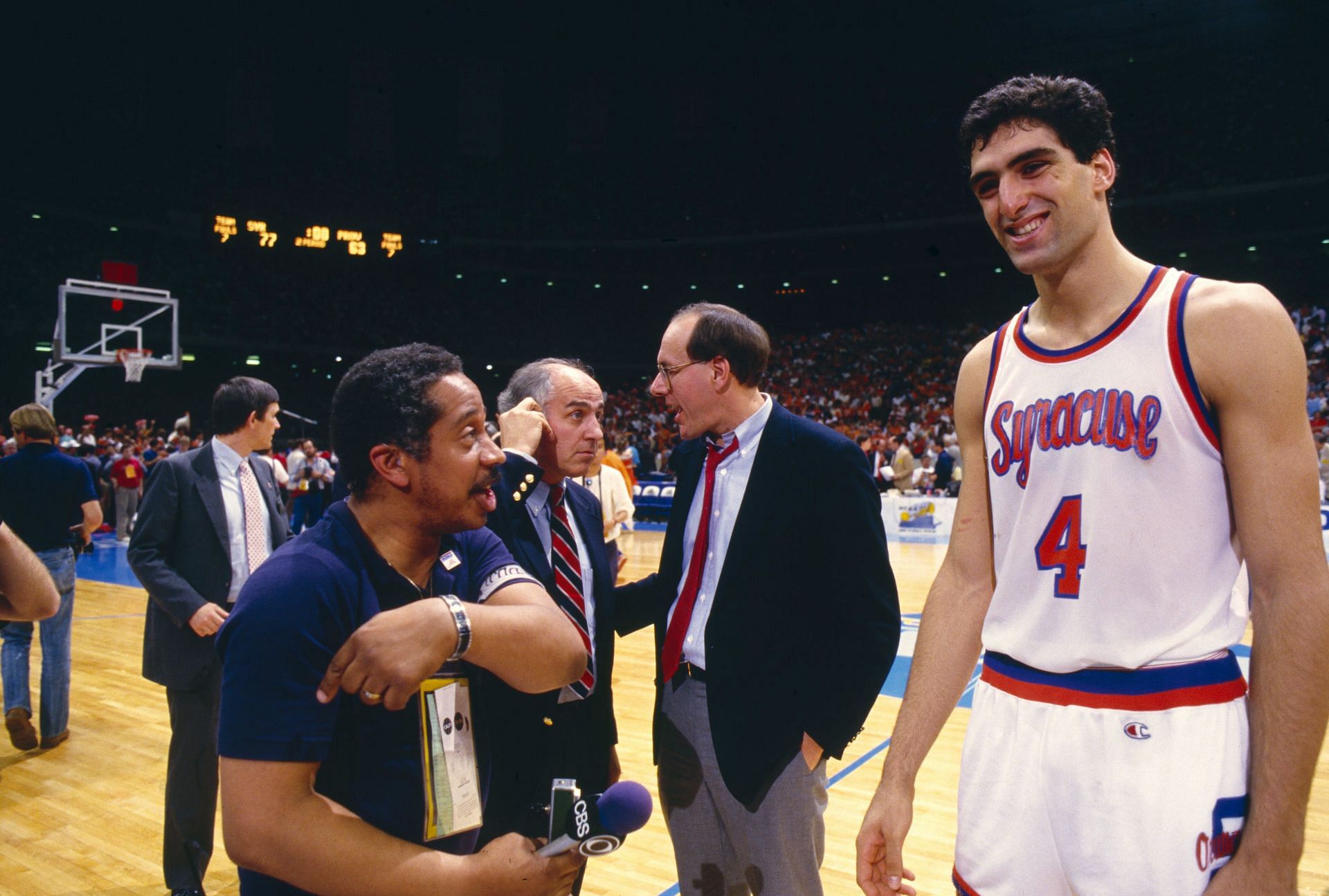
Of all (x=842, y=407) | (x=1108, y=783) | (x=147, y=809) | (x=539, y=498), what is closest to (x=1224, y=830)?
(x=1108, y=783)

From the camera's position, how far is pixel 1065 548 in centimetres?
144

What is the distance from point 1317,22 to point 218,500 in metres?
25.8

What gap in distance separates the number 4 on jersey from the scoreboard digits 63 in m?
27.1

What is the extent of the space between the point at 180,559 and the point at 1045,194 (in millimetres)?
3607

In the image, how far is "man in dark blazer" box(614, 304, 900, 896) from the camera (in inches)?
88.7

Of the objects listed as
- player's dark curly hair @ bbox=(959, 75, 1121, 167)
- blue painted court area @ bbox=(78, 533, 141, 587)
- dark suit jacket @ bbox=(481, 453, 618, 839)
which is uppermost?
player's dark curly hair @ bbox=(959, 75, 1121, 167)

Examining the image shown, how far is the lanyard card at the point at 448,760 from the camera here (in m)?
1.42

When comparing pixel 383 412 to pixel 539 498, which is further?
pixel 539 498

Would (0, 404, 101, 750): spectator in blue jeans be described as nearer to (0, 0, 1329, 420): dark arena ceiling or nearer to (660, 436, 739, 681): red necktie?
(660, 436, 739, 681): red necktie

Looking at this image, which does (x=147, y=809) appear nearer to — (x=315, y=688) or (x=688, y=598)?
(x=688, y=598)

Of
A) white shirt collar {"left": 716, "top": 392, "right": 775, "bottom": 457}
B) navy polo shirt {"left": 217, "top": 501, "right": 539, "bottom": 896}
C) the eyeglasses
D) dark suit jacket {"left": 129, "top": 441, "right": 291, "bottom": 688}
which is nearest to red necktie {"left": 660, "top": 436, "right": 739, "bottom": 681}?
white shirt collar {"left": 716, "top": 392, "right": 775, "bottom": 457}

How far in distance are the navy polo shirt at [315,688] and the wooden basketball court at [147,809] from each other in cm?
234

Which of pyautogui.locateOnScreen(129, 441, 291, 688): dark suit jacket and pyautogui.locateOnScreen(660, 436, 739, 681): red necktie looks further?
pyautogui.locateOnScreen(129, 441, 291, 688): dark suit jacket

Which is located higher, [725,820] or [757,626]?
[757,626]
